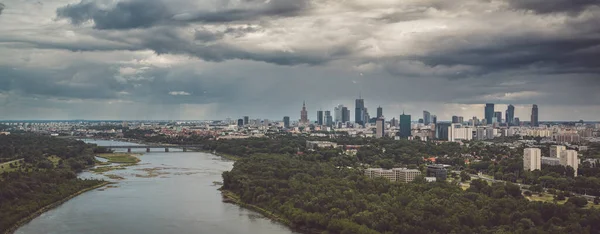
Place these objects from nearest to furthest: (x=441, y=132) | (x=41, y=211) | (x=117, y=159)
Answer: (x=41, y=211), (x=117, y=159), (x=441, y=132)

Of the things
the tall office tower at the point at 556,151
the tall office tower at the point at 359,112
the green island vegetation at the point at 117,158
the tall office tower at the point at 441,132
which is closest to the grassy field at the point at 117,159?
the green island vegetation at the point at 117,158

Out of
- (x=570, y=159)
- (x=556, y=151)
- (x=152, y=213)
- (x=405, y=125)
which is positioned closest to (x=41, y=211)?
(x=152, y=213)

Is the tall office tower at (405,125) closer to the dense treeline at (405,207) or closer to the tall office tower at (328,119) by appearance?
the tall office tower at (328,119)

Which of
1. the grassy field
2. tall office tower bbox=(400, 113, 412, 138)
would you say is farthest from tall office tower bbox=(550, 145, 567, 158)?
tall office tower bbox=(400, 113, 412, 138)

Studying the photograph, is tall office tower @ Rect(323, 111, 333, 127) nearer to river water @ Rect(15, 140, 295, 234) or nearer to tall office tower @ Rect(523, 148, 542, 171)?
tall office tower @ Rect(523, 148, 542, 171)

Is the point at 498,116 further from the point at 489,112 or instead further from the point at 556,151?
the point at 556,151

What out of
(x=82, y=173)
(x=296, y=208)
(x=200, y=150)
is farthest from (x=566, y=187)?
(x=200, y=150)
